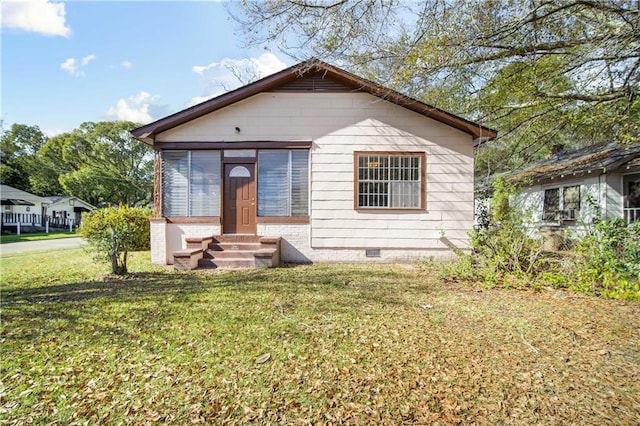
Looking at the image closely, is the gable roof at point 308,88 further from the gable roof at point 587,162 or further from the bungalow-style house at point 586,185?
the gable roof at point 587,162

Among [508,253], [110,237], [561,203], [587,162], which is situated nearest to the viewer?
[508,253]

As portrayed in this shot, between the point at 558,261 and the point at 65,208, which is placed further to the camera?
the point at 65,208

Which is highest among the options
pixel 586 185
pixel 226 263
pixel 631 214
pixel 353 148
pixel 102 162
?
pixel 102 162

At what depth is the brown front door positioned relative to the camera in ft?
28.5

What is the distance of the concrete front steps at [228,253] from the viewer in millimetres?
7638

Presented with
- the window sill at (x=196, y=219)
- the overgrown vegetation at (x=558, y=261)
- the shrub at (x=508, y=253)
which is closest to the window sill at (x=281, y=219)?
the window sill at (x=196, y=219)

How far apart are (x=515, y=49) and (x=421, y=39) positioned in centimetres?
226

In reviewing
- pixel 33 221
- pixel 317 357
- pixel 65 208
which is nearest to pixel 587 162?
pixel 317 357

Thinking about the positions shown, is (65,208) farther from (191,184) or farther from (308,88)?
(308,88)

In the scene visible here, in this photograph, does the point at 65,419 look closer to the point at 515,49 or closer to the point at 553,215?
the point at 515,49

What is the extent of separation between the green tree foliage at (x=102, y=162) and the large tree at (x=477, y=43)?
3522cm

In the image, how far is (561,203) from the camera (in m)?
13.0

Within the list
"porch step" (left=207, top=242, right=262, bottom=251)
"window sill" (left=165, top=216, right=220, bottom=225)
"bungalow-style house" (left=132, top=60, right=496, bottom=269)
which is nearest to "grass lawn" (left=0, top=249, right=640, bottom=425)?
"porch step" (left=207, top=242, right=262, bottom=251)

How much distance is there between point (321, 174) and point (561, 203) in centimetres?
1110
